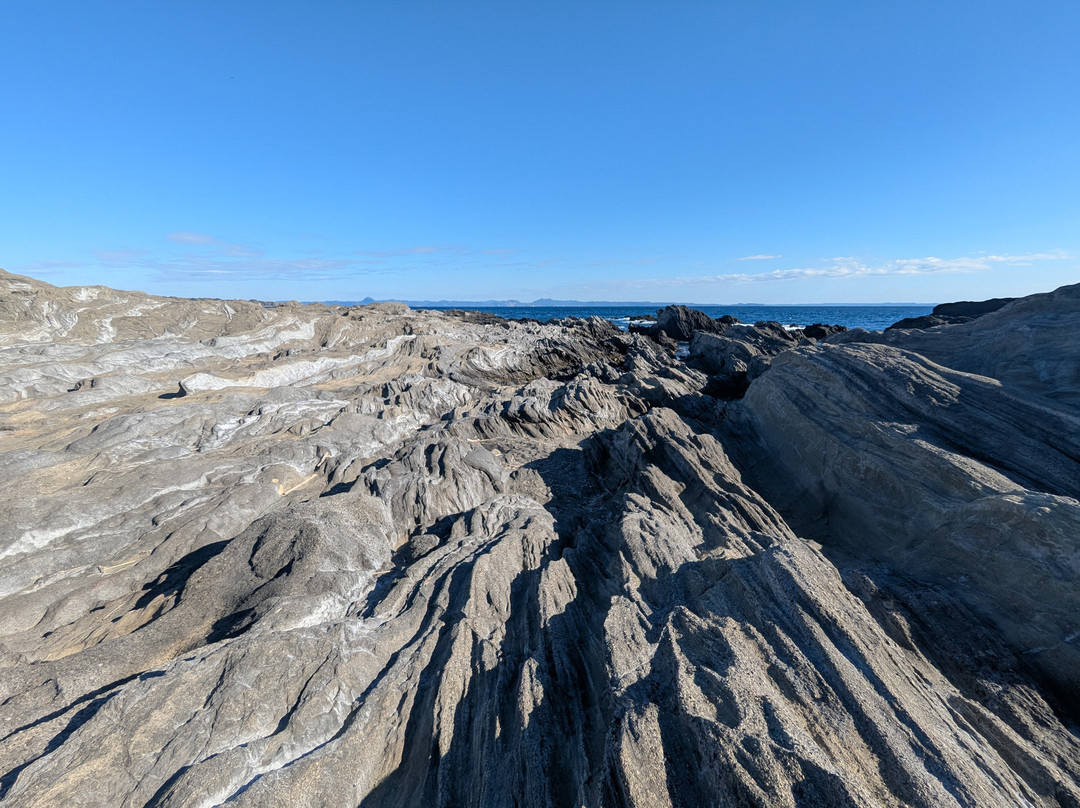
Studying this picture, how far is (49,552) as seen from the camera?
35.4 feet

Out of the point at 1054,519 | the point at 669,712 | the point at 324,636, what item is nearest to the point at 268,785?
the point at 324,636

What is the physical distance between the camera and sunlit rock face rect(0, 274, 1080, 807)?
5020mm

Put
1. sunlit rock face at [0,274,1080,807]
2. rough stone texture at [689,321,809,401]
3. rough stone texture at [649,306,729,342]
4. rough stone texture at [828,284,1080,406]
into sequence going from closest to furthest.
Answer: sunlit rock face at [0,274,1080,807] → rough stone texture at [828,284,1080,406] → rough stone texture at [689,321,809,401] → rough stone texture at [649,306,729,342]

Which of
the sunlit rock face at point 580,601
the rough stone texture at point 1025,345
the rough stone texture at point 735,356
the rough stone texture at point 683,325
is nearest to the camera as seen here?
the sunlit rock face at point 580,601

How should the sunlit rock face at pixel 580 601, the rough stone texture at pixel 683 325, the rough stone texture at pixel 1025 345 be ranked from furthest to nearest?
the rough stone texture at pixel 683 325
the rough stone texture at pixel 1025 345
the sunlit rock face at pixel 580 601

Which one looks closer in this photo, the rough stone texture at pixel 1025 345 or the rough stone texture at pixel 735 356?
the rough stone texture at pixel 1025 345

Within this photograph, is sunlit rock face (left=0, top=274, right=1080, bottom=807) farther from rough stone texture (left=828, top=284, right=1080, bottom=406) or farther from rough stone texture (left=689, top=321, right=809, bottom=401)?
rough stone texture (left=689, top=321, right=809, bottom=401)

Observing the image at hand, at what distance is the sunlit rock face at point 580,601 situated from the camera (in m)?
5.02

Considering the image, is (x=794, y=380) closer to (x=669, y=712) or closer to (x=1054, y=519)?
(x=1054, y=519)

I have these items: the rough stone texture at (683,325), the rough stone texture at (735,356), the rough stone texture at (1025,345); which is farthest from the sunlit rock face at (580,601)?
the rough stone texture at (683,325)

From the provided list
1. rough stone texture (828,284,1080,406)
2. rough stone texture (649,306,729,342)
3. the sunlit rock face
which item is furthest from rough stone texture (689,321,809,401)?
rough stone texture (649,306,729,342)

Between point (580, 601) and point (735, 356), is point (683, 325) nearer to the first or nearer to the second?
point (735, 356)

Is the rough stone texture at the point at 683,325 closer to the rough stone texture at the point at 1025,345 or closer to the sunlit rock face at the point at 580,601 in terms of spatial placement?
the sunlit rock face at the point at 580,601

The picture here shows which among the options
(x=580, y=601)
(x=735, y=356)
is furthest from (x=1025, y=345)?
(x=735, y=356)
